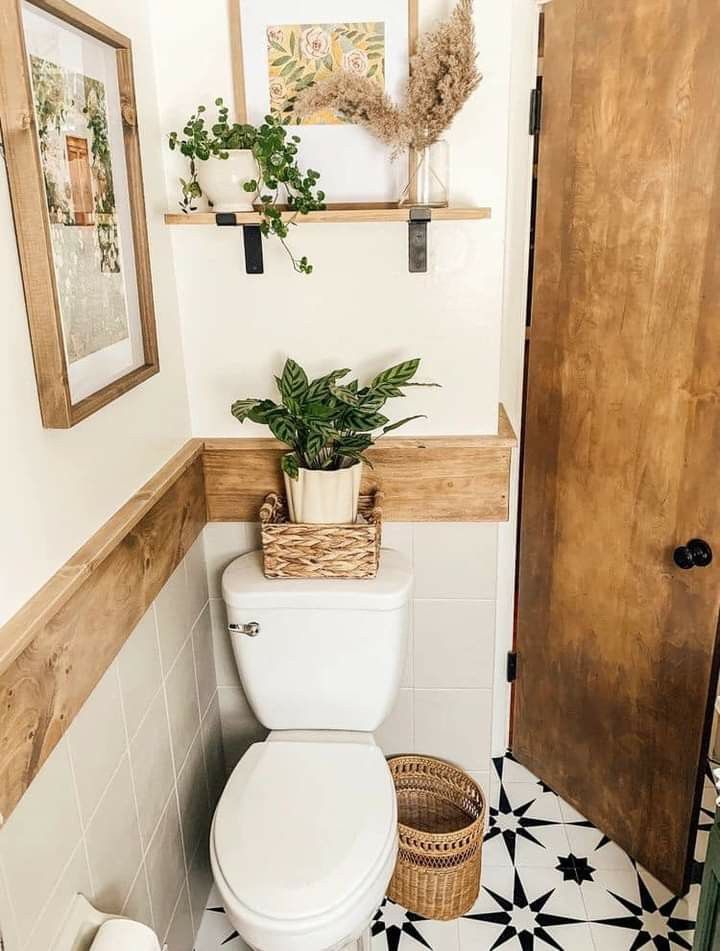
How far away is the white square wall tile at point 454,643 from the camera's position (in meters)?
1.98

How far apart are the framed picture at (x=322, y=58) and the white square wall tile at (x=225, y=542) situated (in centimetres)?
82

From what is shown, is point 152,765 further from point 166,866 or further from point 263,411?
point 263,411

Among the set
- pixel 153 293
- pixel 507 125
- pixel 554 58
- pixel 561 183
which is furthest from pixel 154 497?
pixel 554 58

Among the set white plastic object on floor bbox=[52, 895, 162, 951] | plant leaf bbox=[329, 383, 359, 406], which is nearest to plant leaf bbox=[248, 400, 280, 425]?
plant leaf bbox=[329, 383, 359, 406]

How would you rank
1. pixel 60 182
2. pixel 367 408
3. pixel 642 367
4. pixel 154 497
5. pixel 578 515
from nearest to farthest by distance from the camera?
1. pixel 60 182
2. pixel 154 497
3. pixel 367 408
4. pixel 642 367
5. pixel 578 515

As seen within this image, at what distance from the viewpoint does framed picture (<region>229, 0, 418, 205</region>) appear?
1612 mm

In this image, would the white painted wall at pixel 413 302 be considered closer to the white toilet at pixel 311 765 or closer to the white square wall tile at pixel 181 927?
the white toilet at pixel 311 765

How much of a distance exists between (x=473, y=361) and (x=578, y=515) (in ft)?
1.60

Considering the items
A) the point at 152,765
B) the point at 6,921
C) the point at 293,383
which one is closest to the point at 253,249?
the point at 293,383

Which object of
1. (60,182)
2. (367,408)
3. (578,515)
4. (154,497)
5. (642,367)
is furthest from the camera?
(578,515)

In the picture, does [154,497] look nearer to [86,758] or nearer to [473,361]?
[86,758]

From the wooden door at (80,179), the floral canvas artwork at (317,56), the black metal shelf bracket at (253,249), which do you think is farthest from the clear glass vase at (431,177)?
the wooden door at (80,179)

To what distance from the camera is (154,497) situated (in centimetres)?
153

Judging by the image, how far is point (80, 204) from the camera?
4.08ft
